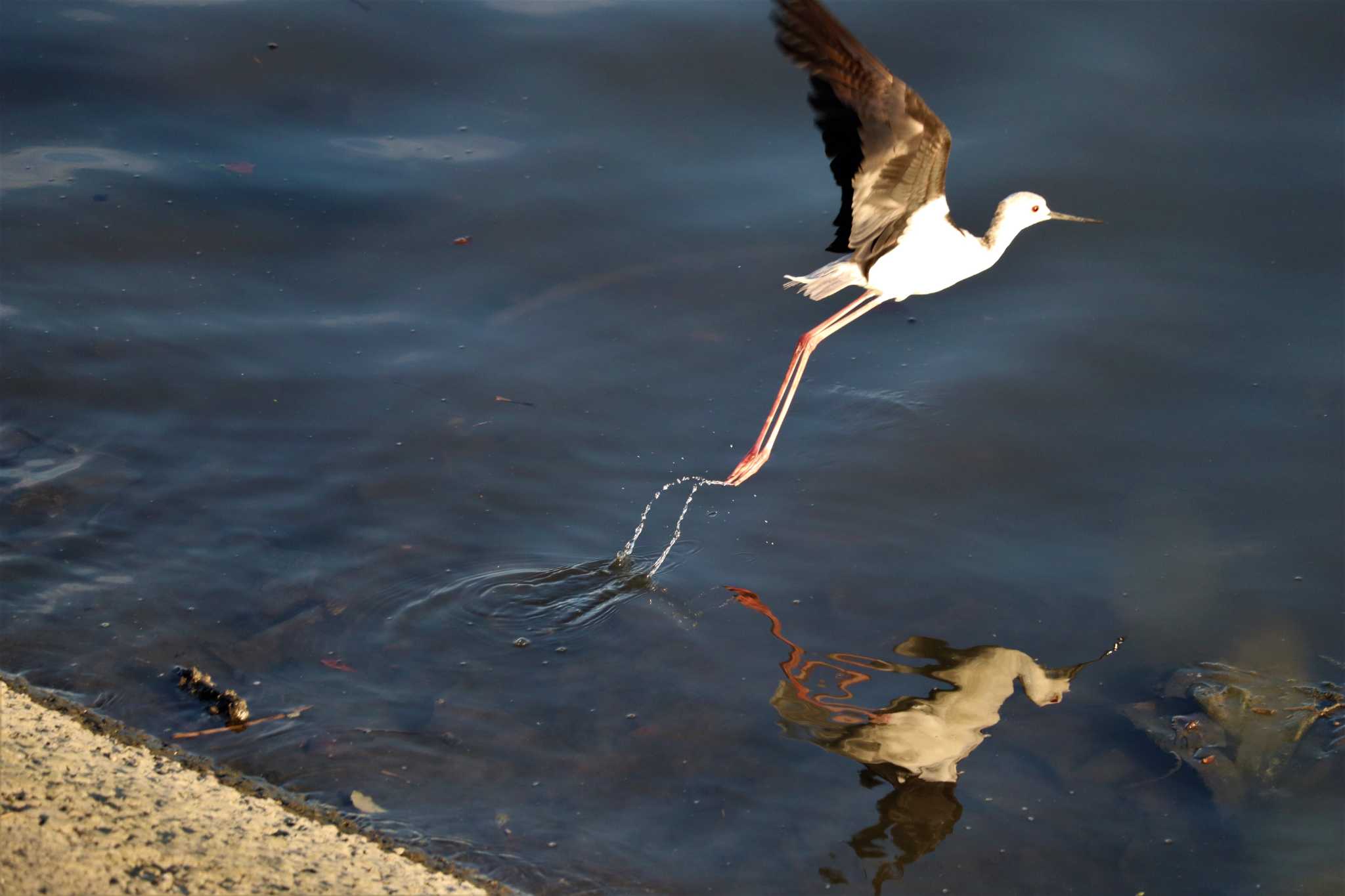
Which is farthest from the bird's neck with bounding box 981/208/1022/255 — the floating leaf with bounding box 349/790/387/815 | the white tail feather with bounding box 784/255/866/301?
the floating leaf with bounding box 349/790/387/815

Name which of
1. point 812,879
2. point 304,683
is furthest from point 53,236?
point 812,879

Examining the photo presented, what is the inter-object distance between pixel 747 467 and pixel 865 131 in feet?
5.33

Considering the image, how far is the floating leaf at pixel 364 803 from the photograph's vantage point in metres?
4.36

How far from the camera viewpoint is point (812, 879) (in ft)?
14.4

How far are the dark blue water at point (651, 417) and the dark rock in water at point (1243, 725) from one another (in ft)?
0.30

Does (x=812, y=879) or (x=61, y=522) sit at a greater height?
(x=61, y=522)

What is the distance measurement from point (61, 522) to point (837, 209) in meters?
4.80

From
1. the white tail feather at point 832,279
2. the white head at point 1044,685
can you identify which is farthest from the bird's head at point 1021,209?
the white head at point 1044,685

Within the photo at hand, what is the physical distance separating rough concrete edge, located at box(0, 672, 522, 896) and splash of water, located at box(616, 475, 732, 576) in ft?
6.30

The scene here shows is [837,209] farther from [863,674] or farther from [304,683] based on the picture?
[304,683]

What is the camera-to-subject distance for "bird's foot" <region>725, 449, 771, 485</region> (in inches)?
251

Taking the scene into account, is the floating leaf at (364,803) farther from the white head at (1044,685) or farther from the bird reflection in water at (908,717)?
the white head at (1044,685)

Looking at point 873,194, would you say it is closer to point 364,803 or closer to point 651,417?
point 651,417

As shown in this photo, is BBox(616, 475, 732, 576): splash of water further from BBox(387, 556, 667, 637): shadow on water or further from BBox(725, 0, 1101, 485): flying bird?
BBox(725, 0, 1101, 485): flying bird
